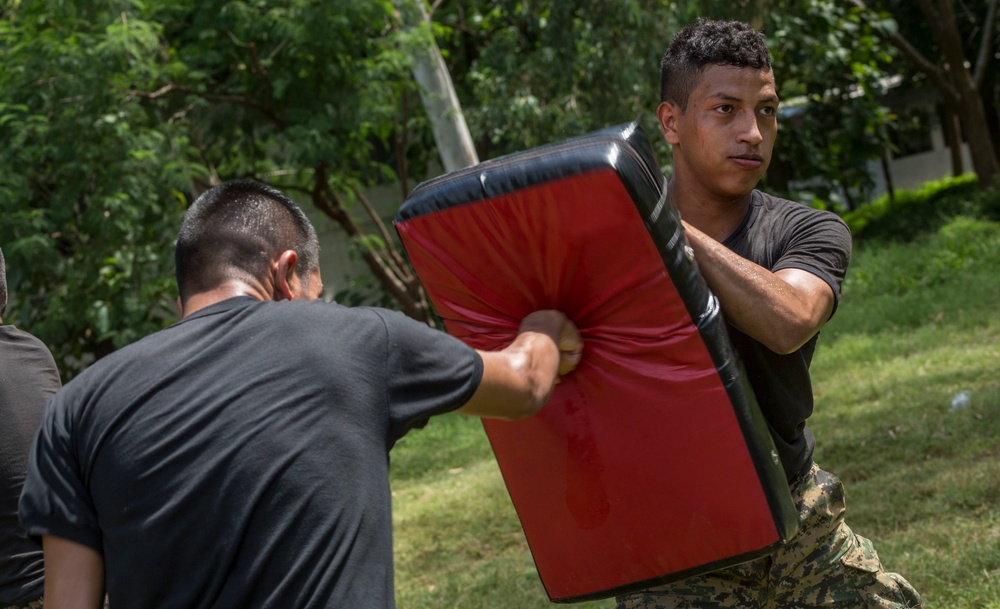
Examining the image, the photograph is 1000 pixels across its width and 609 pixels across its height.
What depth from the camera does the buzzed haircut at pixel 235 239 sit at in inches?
84.9

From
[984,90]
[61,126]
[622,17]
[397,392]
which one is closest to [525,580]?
[397,392]

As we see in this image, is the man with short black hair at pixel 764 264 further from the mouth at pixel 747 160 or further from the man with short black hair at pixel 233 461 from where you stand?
the man with short black hair at pixel 233 461

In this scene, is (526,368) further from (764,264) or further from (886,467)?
(886,467)

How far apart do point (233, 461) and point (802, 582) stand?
1.44m

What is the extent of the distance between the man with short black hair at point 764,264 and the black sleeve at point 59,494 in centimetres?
134

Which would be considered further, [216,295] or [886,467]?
[886,467]

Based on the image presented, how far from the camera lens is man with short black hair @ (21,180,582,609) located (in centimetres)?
192

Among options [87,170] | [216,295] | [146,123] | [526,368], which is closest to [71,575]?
[216,295]

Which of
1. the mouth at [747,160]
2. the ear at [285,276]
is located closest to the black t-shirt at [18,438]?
the ear at [285,276]

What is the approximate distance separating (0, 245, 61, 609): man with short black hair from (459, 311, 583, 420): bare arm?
1.41 metres

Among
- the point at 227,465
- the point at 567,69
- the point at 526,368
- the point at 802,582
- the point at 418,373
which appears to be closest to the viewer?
the point at 227,465

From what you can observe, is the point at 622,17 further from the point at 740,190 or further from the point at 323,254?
the point at 740,190

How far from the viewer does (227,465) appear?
1.94m

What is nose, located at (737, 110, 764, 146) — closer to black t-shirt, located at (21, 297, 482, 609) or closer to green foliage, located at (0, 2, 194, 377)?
black t-shirt, located at (21, 297, 482, 609)
